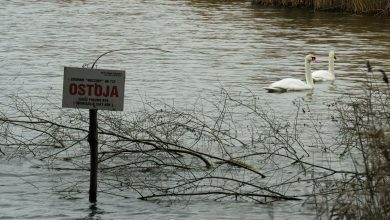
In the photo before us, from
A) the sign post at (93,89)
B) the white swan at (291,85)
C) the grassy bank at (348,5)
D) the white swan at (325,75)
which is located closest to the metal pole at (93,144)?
the sign post at (93,89)

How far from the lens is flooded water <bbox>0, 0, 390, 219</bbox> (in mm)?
11352

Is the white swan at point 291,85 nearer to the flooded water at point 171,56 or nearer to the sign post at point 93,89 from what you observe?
the flooded water at point 171,56

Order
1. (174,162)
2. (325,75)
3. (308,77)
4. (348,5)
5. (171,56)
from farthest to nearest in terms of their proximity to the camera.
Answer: (348,5) < (171,56) < (325,75) < (308,77) < (174,162)

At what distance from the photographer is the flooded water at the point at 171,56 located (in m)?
11.4

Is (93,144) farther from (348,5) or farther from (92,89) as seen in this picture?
(348,5)

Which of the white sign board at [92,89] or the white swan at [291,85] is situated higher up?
the white sign board at [92,89]

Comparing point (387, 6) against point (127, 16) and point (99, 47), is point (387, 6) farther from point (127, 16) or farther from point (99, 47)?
point (99, 47)

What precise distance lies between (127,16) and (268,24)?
20.8 ft

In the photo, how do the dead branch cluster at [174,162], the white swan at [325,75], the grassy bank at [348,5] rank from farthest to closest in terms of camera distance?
the grassy bank at [348,5], the white swan at [325,75], the dead branch cluster at [174,162]

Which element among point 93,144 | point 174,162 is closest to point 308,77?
point 174,162

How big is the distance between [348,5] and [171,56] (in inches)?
533

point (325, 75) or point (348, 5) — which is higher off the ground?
point (348, 5)

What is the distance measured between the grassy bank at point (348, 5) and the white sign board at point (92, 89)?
27.9 meters

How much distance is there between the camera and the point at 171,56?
88.7 ft
